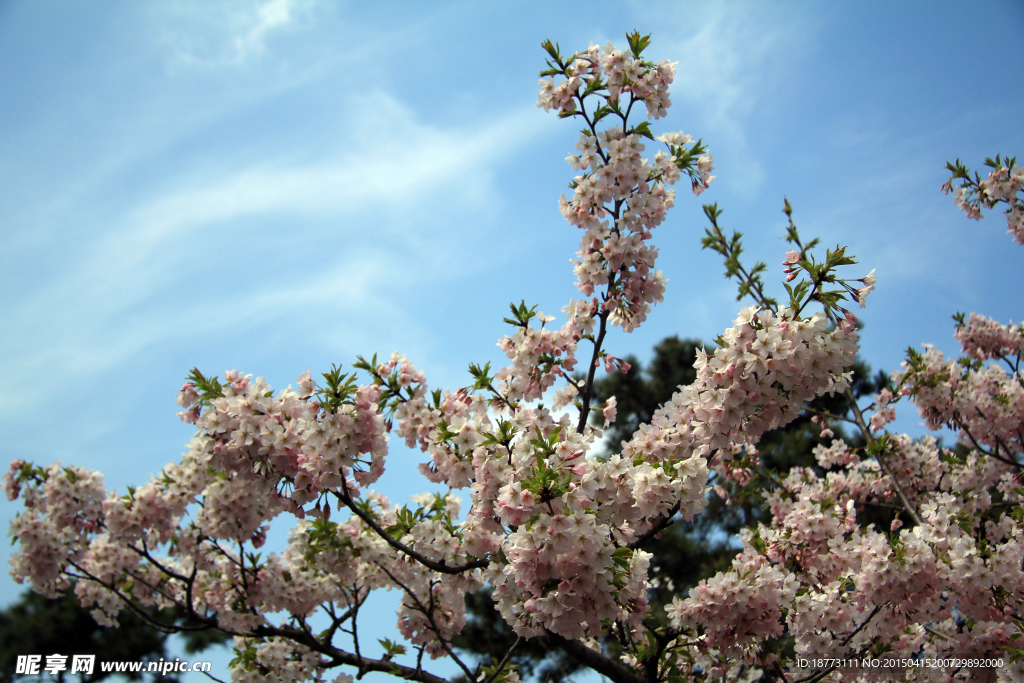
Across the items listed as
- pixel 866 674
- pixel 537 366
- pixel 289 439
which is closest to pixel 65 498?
pixel 289 439

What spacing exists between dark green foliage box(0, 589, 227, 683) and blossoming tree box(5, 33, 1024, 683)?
963 cm

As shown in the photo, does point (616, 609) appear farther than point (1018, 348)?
No

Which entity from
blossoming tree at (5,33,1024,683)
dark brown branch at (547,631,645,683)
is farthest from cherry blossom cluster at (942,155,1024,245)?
dark brown branch at (547,631,645,683)

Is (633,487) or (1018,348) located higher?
(1018,348)

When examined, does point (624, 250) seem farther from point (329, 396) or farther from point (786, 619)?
point (786, 619)

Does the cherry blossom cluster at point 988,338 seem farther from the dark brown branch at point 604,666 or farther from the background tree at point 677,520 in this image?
the dark brown branch at point 604,666

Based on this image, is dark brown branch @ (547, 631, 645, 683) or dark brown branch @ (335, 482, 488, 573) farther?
dark brown branch @ (547, 631, 645, 683)

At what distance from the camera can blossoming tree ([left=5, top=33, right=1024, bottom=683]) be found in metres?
2.84

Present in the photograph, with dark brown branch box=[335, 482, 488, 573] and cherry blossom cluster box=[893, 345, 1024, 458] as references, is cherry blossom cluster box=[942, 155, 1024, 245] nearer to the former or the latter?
cherry blossom cluster box=[893, 345, 1024, 458]

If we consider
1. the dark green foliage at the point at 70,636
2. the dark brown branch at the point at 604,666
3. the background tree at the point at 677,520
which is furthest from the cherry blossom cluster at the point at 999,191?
the dark green foliage at the point at 70,636

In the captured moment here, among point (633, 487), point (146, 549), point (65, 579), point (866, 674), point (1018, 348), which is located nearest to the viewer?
point (633, 487)

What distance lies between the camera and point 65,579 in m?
5.68

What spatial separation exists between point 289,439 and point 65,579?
152 inches

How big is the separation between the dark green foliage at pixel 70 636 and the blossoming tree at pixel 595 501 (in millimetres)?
9626
